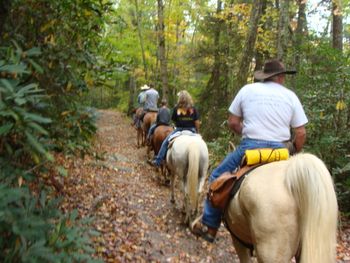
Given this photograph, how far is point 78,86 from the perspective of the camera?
443cm

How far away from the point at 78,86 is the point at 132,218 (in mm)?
3448

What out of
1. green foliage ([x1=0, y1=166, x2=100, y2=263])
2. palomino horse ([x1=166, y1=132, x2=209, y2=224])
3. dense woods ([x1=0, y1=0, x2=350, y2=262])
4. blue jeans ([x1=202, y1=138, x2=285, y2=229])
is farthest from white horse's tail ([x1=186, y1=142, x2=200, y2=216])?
green foliage ([x1=0, y1=166, x2=100, y2=263])

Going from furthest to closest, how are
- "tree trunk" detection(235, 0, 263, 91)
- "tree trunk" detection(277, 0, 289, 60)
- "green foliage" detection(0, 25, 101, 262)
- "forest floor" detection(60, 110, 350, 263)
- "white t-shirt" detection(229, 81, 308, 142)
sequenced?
"tree trunk" detection(235, 0, 263, 91), "tree trunk" detection(277, 0, 289, 60), "forest floor" detection(60, 110, 350, 263), "white t-shirt" detection(229, 81, 308, 142), "green foliage" detection(0, 25, 101, 262)

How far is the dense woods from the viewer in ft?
8.46

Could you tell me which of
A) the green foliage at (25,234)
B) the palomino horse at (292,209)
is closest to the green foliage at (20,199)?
the green foliage at (25,234)

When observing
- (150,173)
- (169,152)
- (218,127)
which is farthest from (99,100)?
(169,152)

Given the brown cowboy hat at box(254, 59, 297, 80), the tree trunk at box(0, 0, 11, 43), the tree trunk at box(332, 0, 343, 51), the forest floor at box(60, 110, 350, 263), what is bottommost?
the forest floor at box(60, 110, 350, 263)

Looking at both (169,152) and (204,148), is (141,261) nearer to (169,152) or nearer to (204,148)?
(204,148)

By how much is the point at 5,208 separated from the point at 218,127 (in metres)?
14.2

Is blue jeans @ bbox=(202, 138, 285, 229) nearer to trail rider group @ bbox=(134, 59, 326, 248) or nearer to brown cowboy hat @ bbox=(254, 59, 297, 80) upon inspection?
trail rider group @ bbox=(134, 59, 326, 248)

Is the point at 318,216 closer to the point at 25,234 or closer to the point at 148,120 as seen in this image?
the point at 25,234

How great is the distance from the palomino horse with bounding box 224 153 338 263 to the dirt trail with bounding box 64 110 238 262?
7.44 ft

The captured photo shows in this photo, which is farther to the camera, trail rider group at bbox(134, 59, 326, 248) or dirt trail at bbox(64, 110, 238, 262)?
dirt trail at bbox(64, 110, 238, 262)

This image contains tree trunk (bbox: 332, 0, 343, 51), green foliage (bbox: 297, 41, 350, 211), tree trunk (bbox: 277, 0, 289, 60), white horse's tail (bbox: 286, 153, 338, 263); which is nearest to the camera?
white horse's tail (bbox: 286, 153, 338, 263)
